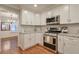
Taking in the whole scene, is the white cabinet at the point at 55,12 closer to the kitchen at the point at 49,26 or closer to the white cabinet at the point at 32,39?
the kitchen at the point at 49,26

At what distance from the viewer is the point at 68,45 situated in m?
2.79

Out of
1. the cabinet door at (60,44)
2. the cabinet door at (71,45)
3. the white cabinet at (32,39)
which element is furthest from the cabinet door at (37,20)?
the cabinet door at (71,45)

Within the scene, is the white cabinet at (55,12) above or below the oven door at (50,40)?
above

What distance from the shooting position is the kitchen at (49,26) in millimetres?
2943

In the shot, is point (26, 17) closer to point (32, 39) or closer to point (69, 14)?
point (32, 39)

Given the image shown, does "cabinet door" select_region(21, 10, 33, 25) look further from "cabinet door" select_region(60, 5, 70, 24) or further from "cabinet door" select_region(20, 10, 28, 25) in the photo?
"cabinet door" select_region(60, 5, 70, 24)

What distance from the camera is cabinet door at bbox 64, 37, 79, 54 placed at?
2.53 metres

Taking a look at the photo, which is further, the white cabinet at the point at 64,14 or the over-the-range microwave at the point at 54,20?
the over-the-range microwave at the point at 54,20

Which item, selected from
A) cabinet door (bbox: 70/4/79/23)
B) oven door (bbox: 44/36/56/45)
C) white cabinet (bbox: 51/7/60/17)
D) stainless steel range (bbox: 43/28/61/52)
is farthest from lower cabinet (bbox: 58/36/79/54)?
white cabinet (bbox: 51/7/60/17)

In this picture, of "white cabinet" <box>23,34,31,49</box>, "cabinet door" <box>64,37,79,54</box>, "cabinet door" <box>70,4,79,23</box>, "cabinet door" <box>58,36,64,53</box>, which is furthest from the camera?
"white cabinet" <box>23,34,31,49</box>

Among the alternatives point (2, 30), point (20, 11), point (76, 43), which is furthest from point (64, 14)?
point (2, 30)
